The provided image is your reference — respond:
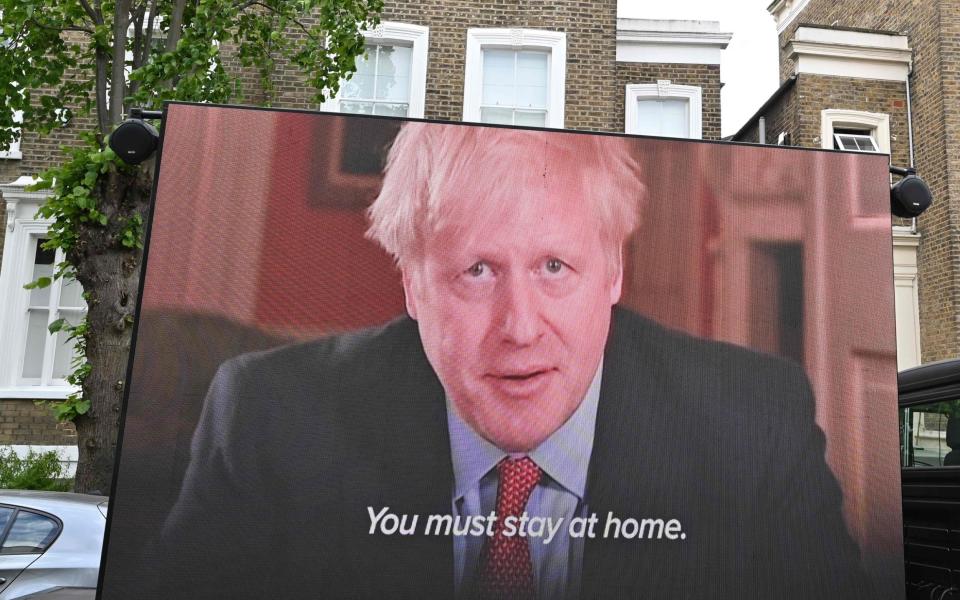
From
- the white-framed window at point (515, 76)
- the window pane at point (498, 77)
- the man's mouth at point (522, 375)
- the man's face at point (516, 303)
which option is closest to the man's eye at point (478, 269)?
the man's face at point (516, 303)

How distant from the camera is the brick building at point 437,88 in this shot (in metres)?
10.9

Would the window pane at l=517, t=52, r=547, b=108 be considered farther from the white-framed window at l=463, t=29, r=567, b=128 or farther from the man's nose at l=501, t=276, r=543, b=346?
the man's nose at l=501, t=276, r=543, b=346

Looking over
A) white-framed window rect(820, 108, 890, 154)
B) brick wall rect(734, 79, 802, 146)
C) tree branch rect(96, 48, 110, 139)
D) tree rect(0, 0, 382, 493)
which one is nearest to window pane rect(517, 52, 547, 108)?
tree rect(0, 0, 382, 493)

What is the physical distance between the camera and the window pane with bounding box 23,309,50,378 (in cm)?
1088

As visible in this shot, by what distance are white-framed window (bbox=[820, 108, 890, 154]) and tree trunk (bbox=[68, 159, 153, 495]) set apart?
1057 centimetres

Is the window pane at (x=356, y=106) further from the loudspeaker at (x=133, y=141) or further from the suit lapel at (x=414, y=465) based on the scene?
the suit lapel at (x=414, y=465)

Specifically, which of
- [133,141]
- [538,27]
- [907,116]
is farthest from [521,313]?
[907,116]

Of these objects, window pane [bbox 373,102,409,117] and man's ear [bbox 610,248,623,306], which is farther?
window pane [bbox 373,102,409,117]

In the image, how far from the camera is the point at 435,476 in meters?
3.43

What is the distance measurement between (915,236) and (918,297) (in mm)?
960

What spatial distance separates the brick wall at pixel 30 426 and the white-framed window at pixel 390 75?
569 cm

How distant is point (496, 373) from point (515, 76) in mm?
8722

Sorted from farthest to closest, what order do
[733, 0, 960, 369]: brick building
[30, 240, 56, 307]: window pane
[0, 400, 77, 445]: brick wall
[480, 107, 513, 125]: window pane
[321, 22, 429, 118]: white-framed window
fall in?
[733, 0, 960, 369]: brick building < [480, 107, 513, 125]: window pane < [321, 22, 429, 118]: white-framed window < [30, 240, 56, 307]: window pane < [0, 400, 77, 445]: brick wall

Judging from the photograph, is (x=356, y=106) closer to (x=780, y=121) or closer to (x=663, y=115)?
(x=663, y=115)
